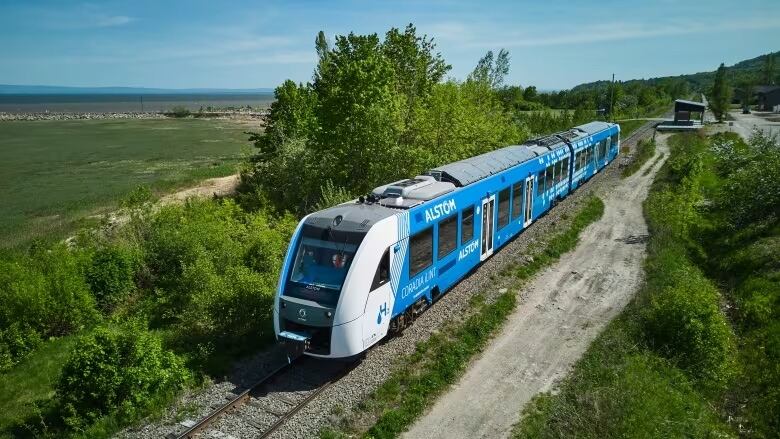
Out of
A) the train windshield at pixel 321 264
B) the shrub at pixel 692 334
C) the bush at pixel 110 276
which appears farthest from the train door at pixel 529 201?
the bush at pixel 110 276

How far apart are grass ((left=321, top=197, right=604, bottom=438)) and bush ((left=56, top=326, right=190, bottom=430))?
12.9 ft

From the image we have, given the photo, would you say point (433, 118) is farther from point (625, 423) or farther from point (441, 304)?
point (625, 423)

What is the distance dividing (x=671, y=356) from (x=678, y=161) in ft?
85.4

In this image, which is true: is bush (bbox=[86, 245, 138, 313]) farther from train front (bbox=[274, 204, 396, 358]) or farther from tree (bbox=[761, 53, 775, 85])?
tree (bbox=[761, 53, 775, 85])

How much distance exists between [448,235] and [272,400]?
21.2ft

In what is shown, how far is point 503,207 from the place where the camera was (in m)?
18.2

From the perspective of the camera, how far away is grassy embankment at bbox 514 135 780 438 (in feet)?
30.3

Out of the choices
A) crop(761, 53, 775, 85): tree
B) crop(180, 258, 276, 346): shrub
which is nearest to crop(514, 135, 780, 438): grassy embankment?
crop(180, 258, 276, 346): shrub

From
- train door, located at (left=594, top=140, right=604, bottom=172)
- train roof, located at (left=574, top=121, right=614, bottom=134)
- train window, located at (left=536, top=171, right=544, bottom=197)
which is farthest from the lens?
train roof, located at (left=574, top=121, right=614, bottom=134)

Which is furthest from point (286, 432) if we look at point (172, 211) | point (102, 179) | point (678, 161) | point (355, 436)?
point (102, 179)

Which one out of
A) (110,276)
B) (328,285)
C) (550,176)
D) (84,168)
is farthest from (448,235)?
(84,168)

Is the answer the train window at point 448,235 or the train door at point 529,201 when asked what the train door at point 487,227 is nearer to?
the train window at point 448,235

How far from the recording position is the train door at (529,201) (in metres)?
20.7

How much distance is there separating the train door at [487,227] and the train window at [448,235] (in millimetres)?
2221
